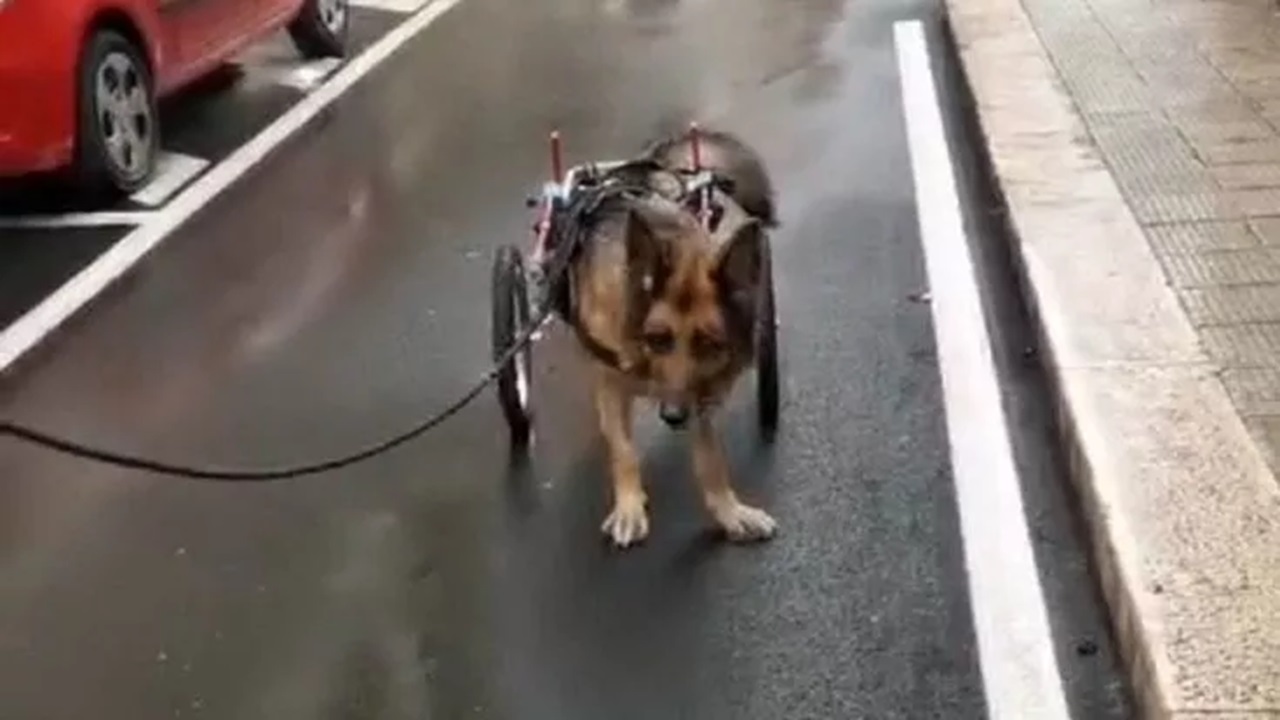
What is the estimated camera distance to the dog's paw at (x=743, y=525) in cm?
549

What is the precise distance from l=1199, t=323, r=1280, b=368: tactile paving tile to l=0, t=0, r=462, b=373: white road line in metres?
3.93

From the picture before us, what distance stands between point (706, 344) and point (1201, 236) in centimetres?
264

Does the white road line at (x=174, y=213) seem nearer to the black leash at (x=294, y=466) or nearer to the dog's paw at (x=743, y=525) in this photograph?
the black leash at (x=294, y=466)

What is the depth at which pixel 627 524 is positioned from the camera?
18.1 ft

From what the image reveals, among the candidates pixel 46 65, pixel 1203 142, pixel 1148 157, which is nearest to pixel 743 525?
pixel 1148 157

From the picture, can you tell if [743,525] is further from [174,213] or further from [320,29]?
[320,29]

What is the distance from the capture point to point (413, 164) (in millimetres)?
9969

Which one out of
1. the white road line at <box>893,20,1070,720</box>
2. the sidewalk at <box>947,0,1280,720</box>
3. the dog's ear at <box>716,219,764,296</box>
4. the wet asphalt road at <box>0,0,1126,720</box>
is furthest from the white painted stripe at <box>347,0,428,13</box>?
the dog's ear at <box>716,219,764,296</box>

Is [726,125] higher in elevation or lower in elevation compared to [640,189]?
lower

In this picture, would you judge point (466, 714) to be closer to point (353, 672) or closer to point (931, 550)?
point (353, 672)

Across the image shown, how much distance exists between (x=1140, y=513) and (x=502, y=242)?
394 centimetres

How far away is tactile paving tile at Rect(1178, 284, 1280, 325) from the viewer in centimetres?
618

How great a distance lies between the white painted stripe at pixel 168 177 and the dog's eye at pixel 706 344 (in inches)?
198

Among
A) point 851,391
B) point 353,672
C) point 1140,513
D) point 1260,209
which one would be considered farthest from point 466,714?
point 1260,209
